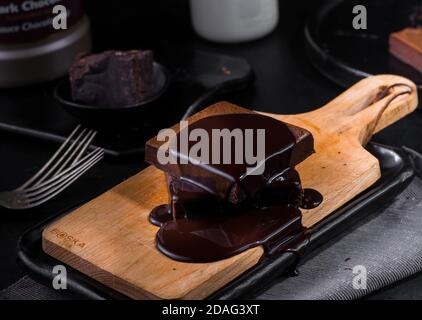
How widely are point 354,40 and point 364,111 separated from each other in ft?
1.24

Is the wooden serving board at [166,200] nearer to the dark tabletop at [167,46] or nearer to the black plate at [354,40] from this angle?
the dark tabletop at [167,46]

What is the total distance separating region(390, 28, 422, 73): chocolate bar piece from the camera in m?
1.57

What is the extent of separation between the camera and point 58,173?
1.37 meters

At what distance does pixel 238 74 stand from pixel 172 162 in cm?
48

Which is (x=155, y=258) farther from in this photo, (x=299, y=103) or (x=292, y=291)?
(x=299, y=103)

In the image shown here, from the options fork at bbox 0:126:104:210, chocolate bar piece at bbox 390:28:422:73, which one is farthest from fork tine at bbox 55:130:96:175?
chocolate bar piece at bbox 390:28:422:73

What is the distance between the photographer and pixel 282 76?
1661 millimetres

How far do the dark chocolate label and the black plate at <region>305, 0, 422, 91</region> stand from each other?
396 mm

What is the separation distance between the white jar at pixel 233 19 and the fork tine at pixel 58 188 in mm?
436
